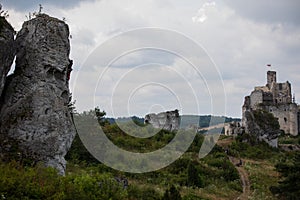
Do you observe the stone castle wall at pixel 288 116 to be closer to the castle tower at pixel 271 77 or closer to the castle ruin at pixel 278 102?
the castle ruin at pixel 278 102

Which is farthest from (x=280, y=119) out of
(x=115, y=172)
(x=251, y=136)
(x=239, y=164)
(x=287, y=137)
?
(x=115, y=172)

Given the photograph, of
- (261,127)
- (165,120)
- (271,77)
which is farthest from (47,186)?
(271,77)

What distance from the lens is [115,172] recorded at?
67.1ft

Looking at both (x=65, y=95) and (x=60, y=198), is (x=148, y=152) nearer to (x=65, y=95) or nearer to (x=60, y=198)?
(x=65, y=95)

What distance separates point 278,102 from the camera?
65.8m

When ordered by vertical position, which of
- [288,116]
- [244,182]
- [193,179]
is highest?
[288,116]

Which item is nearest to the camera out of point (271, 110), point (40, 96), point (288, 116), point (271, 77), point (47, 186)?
point (47, 186)

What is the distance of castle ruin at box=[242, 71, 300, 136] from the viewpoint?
60.9 meters

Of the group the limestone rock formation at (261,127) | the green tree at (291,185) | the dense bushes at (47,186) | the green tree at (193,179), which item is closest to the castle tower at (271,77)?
the limestone rock formation at (261,127)

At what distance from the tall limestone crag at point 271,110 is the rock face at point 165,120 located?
9959mm

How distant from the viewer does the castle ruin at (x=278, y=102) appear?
60875 mm

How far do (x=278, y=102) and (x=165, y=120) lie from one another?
32890 mm

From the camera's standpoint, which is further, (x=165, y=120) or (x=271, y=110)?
(x=271, y=110)

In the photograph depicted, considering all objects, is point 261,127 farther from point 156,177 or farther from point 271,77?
point 156,177
